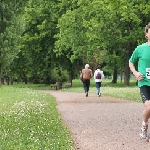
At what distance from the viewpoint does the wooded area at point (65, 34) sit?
37688 millimetres

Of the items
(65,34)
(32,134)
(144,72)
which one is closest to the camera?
(144,72)

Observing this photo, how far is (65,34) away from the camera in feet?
152

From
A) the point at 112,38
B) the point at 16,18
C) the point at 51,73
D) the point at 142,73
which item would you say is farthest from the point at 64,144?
the point at 51,73

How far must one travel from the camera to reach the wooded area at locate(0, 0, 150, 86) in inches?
1484

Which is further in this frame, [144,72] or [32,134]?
[32,134]

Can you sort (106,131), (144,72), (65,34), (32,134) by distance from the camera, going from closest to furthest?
(144,72) → (32,134) → (106,131) → (65,34)

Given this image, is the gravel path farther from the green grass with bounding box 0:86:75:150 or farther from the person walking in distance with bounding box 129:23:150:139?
the person walking in distance with bounding box 129:23:150:139

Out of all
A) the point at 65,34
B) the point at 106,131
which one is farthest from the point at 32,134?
the point at 65,34

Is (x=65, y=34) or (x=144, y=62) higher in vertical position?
(x=65, y=34)

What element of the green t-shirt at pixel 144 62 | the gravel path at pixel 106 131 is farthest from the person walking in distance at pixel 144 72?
the gravel path at pixel 106 131

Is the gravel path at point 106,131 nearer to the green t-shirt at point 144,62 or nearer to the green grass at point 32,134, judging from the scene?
the green grass at point 32,134

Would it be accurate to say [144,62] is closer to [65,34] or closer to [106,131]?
[106,131]

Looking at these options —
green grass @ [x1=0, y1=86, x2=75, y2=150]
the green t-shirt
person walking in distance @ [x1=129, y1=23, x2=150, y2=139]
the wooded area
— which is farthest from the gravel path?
the wooded area

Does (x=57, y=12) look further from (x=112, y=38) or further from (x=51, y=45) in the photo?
(x=112, y=38)
